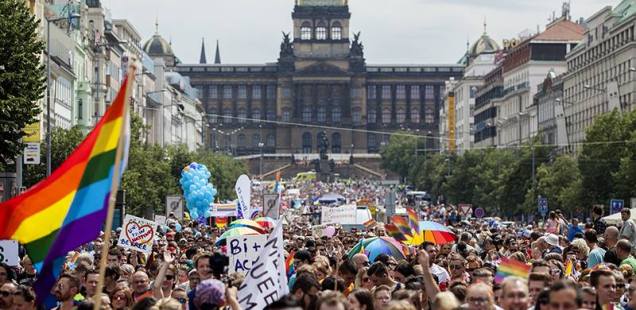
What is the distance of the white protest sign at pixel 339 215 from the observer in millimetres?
50831

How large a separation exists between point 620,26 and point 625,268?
3049 inches

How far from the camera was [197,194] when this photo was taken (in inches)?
2094

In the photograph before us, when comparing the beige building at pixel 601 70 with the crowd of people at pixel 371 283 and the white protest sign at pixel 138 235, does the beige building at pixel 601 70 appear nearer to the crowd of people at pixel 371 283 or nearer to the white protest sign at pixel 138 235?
the white protest sign at pixel 138 235

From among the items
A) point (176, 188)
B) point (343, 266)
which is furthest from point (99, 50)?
point (343, 266)

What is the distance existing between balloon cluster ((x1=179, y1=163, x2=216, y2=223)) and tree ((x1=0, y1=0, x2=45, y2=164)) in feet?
48.4

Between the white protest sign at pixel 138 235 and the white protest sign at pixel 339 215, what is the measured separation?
24845 millimetres

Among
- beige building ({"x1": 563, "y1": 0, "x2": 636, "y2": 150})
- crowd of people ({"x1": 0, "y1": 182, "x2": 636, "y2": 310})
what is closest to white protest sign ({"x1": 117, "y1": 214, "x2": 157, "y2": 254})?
crowd of people ({"x1": 0, "y1": 182, "x2": 636, "y2": 310})

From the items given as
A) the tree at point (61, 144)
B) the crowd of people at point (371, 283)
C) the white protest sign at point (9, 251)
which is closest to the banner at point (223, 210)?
the tree at point (61, 144)

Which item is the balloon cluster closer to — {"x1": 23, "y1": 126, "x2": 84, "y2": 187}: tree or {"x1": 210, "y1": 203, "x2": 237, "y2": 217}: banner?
{"x1": 210, "y1": 203, "x2": 237, "y2": 217}: banner

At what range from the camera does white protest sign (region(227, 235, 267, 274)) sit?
18516 mm

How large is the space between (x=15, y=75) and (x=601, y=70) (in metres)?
68.2

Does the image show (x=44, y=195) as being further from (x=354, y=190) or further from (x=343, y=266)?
(x=354, y=190)

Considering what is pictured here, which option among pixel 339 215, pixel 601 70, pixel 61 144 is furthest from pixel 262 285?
pixel 601 70

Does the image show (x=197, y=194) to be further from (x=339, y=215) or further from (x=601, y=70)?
(x=601, y=70)
